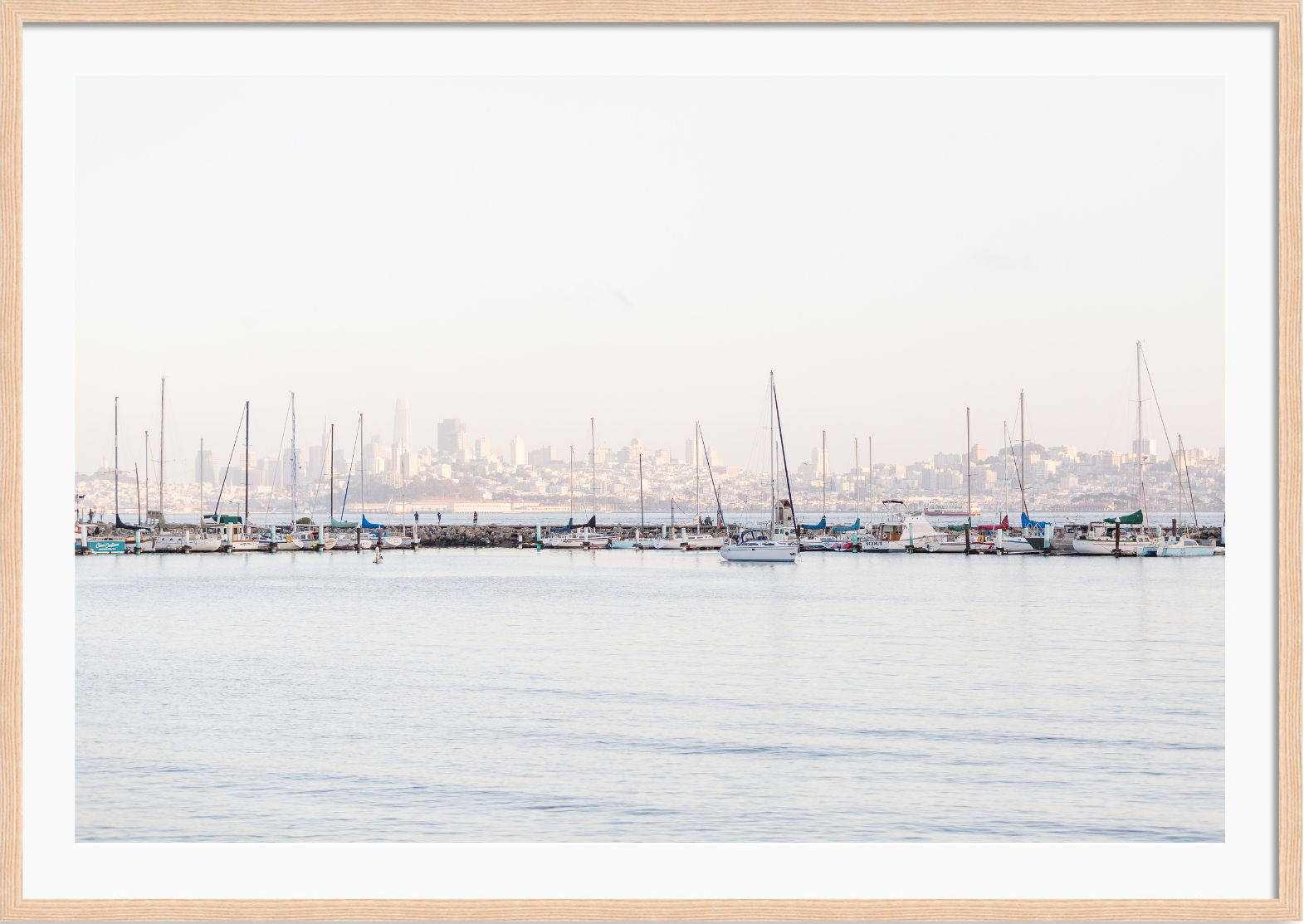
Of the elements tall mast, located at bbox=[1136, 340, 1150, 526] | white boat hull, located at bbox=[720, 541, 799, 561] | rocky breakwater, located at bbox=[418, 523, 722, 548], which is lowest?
rocky breakwater, located at bbox=[418, 523, 722, 548]

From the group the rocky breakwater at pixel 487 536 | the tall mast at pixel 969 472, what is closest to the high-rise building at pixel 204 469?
the rocky breakwater at pixel 487 536

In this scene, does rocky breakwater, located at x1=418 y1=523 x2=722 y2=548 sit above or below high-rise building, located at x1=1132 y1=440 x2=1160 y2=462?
below

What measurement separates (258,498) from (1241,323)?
178 ft

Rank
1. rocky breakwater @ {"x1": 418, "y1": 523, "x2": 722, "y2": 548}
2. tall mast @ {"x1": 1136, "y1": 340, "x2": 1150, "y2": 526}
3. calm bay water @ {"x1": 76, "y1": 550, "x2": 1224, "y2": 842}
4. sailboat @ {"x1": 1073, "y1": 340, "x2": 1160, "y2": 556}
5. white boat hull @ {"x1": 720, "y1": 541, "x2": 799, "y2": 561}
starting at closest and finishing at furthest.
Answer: calm bay water @ {"x1": 76, "y1": 550, "x2": 1224, "y2": 842} → tall mast @ {"x1": 1136, "y1": 340, "x2": 1150, "y2": 526} → white boat hull @ {"x1": 720, "y1": 541, "x2": 799, "y2": 561} → sailboat @ {"x1": 1073, "y1": 340, "x2": 1160, "y2": 556} → rocky breakwater @ {"x1": 418, "y1": 523, "x2": 722, "y2": 548}

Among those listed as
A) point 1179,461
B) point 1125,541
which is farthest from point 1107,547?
point 1179,461

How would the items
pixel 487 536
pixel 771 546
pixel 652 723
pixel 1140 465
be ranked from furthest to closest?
pixel 487 536 → pixel 771 546 → pixel 1140 465 → pixel 652 723

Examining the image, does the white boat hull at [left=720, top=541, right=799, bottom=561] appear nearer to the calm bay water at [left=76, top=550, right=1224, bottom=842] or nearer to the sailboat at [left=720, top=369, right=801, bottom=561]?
the sailboat at [left=720, top=369, right=801, bottom=561]

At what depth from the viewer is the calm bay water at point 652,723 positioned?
634 centimetres

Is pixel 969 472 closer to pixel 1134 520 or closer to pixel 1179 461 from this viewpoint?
pixel 1134 520

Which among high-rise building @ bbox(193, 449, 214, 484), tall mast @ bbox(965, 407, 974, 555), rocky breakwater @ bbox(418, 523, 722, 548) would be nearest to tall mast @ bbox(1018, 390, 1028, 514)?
tall mast @ bbox(965, 407, 974, 555)

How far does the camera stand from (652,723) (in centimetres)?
930

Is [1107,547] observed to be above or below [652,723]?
below

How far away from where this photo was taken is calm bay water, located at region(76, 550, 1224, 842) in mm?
6340

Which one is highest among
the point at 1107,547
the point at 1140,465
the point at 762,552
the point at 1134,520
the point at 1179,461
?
the point at 1179,461
